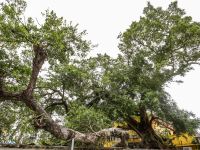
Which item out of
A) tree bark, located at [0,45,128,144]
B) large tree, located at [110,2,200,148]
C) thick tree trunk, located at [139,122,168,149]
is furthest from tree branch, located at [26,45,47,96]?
thick tree trunk, located at [139,122,168,149]

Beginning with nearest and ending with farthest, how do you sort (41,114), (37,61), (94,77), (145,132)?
1. (37,61)
2. (41,114)
3. (94,77)
4. (145,132)

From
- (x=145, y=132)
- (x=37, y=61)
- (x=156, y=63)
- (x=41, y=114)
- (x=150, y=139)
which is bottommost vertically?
(x=150, y=139)

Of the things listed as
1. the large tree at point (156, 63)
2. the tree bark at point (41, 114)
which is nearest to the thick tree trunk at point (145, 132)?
the large tree at point (156, 63)

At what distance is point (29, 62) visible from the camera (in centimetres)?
1083

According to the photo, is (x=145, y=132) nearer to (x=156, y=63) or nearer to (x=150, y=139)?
(x=150, y=139)

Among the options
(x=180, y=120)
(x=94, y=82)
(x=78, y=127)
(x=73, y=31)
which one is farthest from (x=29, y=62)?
(x=180, y=120)

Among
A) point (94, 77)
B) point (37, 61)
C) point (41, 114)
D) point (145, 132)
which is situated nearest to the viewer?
point (37, 61)

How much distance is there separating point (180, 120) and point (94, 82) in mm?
5600

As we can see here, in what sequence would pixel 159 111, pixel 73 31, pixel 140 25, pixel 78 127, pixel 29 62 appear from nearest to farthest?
pixel 78 127
pixel 73 31
pixel 29 62
pixel 159 111
pixel 140 25

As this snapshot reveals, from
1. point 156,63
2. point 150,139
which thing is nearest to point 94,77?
point 156,63

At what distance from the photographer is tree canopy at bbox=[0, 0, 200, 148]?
7700 mm

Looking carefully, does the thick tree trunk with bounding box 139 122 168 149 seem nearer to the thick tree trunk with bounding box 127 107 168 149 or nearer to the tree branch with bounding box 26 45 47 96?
the thick tree trunk with bounding box 127 107 168 149

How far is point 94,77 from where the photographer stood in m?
12.0

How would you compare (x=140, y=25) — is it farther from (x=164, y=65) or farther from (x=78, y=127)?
(x=78, y=127)
